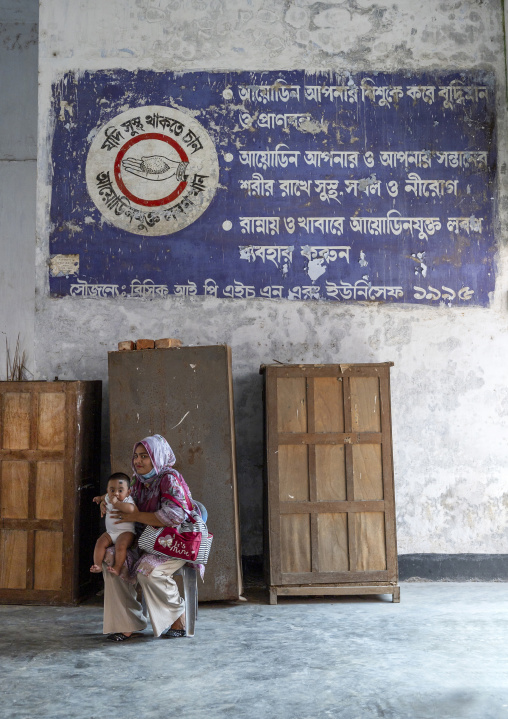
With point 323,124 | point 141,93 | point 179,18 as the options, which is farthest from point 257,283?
point 179,18

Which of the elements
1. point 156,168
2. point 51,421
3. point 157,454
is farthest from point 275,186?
point 157,454

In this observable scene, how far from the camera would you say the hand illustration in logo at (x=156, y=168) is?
5625 mm

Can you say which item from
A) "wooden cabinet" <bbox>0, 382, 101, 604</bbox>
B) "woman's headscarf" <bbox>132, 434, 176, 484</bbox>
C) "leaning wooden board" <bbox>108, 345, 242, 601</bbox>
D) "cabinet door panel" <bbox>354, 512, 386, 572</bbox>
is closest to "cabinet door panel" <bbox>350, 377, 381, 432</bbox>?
"cabinet door panel" <bbox>354, 512, 386, 572</bbox>

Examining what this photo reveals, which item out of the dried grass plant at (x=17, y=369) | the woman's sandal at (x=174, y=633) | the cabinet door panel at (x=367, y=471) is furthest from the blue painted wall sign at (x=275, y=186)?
the woman's sandal at (x=174, y=633)

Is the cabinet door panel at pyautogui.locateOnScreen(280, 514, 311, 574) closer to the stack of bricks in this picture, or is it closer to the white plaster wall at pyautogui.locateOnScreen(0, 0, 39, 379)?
the stack of bricks

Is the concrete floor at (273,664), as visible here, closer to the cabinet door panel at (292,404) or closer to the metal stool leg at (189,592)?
the metal stool leg at (189,592)

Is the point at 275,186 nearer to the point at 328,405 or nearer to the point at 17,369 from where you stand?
the point at 328,405

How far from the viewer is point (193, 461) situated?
468 cm

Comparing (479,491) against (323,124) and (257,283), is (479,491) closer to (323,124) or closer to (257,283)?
(257,283)

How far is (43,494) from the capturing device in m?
4.73

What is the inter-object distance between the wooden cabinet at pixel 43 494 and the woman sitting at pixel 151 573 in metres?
0.98

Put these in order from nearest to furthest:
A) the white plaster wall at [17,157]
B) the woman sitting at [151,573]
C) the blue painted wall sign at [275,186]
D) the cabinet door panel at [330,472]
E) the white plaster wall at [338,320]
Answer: the woman sitting at [151,573] → the cabinet door panel at [330,472] → the white plaster wall at [338,320] → the blue painted wall sign at [275,186] → the white plaster wall at [17,157]

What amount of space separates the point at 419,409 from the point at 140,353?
240cm

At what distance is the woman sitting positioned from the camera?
3.74 metres
